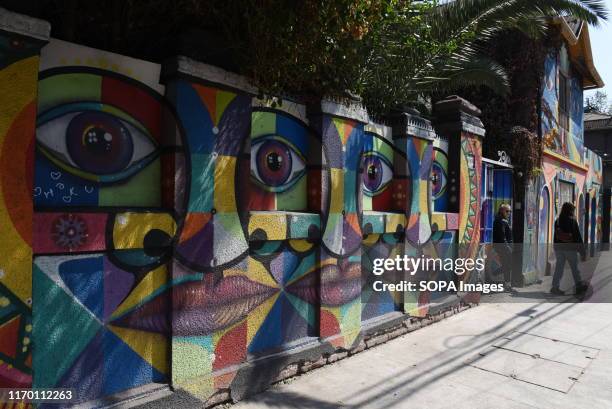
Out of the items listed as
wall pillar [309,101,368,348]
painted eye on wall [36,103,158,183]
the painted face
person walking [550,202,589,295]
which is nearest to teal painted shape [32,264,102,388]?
painted eye on wall [36,103,158,183]

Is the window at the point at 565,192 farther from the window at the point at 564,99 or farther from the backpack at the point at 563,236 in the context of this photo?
the backpack at the point at 563,236

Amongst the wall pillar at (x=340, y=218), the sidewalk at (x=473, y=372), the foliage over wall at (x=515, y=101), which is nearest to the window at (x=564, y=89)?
the foliage over wall at (x=515, y=101)

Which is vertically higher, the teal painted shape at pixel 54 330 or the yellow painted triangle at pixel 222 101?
the yellow painted triangle at pixel 222 101

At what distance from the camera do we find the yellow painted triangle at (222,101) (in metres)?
3.72

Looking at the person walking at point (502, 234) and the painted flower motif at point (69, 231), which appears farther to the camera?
the person walking at point (502, 234)

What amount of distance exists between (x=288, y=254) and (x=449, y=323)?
3358mm

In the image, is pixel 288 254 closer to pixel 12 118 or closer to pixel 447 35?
pixel 12 118

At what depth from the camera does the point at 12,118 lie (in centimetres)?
265

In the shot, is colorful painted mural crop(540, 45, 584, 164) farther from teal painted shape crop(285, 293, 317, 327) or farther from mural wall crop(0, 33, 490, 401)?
teal painted shape crop(285, 293, 317, 327)

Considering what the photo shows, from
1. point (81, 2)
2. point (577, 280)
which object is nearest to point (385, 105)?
point (81, 2)

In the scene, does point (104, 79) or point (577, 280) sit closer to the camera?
point (104, 79)

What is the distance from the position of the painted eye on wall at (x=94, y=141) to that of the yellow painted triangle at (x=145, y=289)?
75cm

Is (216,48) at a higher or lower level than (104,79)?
higher

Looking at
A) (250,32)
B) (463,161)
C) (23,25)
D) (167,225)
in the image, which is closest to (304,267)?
(167,225)
